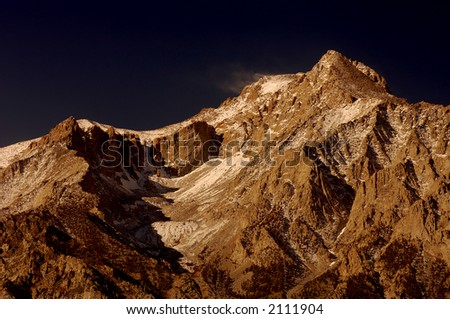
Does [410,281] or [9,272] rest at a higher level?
[9,272]

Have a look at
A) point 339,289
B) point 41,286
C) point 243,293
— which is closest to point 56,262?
point 41,286

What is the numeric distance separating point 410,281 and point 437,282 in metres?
4.58

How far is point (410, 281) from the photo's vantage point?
194 meters
